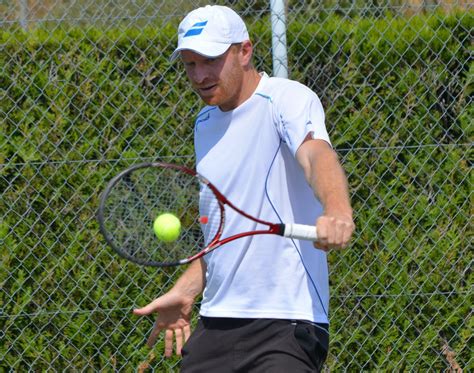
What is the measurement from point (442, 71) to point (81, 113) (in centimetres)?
198

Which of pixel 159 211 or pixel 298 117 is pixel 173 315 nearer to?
pixel 159 211

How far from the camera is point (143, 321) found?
5113mm

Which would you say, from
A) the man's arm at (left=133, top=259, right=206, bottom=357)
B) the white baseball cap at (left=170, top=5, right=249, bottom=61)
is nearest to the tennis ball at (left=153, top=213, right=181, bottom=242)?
the man's arm at (left=133, top=259, right=206, bottom=357)

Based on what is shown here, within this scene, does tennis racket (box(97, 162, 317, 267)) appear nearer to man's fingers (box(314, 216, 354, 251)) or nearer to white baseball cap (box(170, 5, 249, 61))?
white baseball cap (box(170, 5, 249, 61))

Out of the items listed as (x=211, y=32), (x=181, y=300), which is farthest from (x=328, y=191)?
(x=181, y=300)

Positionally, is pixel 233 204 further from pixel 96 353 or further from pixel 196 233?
pixel 96 353

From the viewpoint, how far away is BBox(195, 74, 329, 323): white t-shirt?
10.4 feet

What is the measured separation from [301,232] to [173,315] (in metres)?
0.97

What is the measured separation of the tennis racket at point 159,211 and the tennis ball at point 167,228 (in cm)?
8

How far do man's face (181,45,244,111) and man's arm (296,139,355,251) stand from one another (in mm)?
390

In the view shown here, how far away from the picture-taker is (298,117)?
10.1 feet

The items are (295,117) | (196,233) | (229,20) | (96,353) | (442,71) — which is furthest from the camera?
(442,71)

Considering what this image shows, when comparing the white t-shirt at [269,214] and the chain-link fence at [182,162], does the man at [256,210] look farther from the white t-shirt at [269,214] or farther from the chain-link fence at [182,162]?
the chain-link fence at [182,162]

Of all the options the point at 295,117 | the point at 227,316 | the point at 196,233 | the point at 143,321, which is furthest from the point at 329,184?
the point at 143,321
